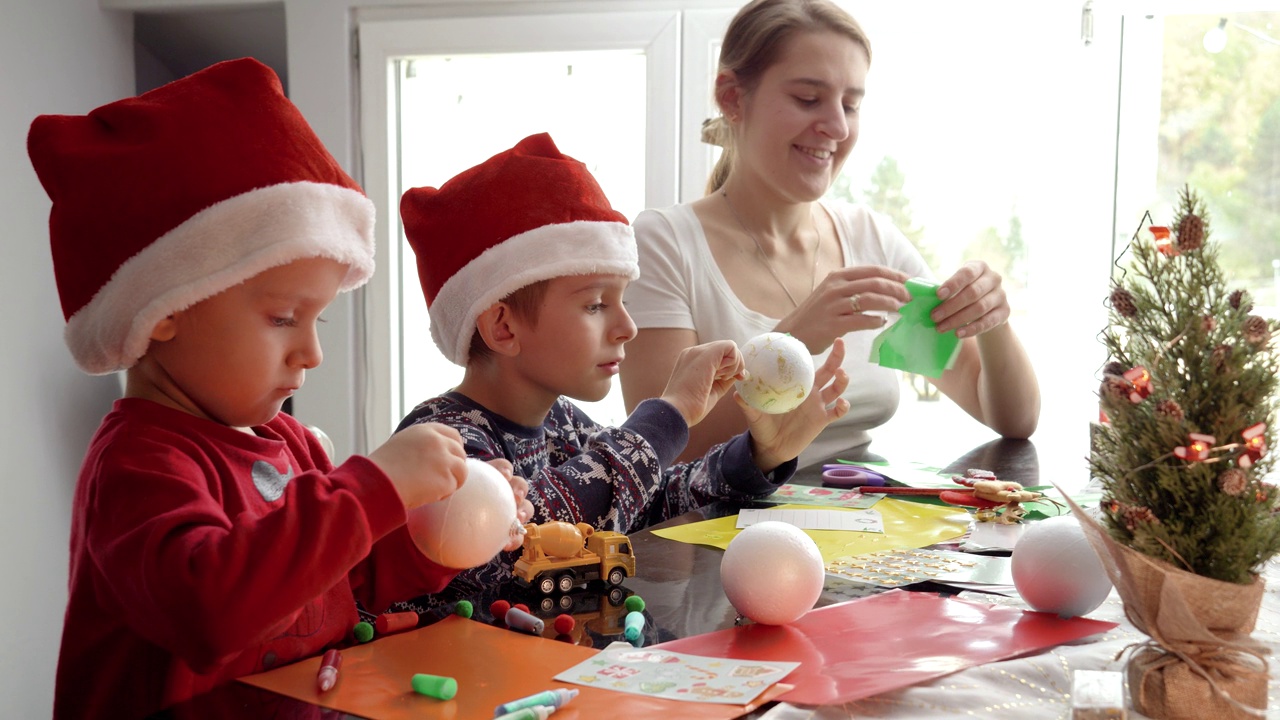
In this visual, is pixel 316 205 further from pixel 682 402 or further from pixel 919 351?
pixel 919 351

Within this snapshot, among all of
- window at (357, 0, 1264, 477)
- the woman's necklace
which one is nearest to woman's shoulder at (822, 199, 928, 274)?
the woman's necklace

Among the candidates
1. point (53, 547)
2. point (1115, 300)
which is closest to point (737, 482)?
point (1115, 300)

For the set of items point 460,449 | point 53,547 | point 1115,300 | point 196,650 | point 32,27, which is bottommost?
point 53,547

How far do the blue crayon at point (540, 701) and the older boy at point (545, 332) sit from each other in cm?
51

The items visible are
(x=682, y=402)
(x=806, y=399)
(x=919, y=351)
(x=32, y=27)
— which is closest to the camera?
(x=682, y=402)

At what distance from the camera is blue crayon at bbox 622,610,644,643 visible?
872 mm

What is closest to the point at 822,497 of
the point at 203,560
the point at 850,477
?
the point at 850,477

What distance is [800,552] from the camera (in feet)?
2.95

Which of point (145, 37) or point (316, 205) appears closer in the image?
point (316, 205)

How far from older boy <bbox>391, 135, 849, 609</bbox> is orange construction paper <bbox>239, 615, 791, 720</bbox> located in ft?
1.22

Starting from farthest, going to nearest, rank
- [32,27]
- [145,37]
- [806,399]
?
[145,37] → [32,27] → [806,399]

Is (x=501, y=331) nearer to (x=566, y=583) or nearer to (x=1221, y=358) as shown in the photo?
(x=566, y=583)

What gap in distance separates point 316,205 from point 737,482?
2.47 ft

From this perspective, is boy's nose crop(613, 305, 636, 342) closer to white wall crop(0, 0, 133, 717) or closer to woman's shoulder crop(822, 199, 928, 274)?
woman's shoulder crop(822, 199, 928, 274)
